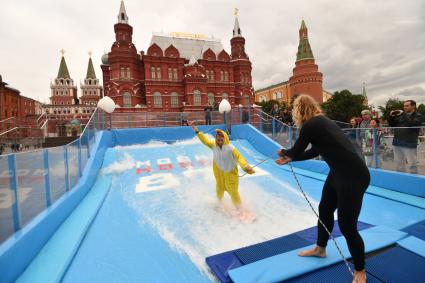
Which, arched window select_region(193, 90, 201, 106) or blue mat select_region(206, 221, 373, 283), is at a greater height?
arched window select_region(193, 90, 201, 106)

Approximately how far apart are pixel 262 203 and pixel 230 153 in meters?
1.65

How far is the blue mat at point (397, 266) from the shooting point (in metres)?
2.72

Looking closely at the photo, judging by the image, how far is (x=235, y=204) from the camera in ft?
17.2

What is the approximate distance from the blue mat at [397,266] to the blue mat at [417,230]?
100cm

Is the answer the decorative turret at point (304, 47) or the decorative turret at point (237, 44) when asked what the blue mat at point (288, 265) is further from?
the decorative turret at point (304, 47)

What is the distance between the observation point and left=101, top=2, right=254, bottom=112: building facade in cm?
3569

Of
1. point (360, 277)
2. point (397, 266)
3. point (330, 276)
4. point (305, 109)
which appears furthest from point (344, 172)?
point (397, 266)

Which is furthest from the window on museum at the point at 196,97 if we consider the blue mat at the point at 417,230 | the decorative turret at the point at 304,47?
the decorative turret at the point at 304,47

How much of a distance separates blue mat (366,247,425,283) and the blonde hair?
190 cm

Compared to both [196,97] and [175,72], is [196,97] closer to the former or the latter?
[196,97]

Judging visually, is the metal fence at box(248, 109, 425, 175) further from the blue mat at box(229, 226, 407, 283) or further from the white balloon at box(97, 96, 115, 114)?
the white balloon at box(97, 96, 115, 114)

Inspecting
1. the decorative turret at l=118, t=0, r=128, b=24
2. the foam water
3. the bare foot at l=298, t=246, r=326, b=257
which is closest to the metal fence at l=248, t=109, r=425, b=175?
the foam water

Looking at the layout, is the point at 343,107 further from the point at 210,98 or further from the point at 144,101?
the point at 144,101

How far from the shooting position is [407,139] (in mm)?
5949
